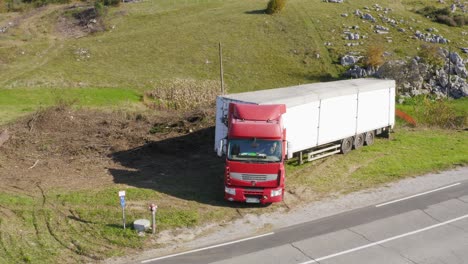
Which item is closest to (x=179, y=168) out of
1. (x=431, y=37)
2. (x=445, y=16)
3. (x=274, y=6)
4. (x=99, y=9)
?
(x=274, y=6)

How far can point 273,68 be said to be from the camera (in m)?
53.7

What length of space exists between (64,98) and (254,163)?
2536 cm

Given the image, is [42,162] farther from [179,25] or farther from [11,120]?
[179,25]

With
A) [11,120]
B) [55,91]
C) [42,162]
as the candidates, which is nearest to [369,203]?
[42,162]

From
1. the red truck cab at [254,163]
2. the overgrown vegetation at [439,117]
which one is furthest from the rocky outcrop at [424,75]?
the red truck cab at [254,163]

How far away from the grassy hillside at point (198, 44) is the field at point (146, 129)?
0.21 metres

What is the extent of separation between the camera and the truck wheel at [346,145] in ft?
92.6

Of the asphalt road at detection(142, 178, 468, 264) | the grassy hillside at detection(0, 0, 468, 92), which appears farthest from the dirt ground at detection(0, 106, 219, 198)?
the grassy hillside at detection(0, 0, 468, 92)

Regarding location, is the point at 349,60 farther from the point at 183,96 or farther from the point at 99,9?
the point at 99,9

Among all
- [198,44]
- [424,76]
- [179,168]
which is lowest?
[424,76]

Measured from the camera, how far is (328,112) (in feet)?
86.7

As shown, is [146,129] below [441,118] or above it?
above

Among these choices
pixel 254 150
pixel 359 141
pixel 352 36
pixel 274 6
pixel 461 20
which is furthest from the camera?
pixel 274 6

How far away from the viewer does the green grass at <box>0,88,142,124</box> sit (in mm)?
38766
